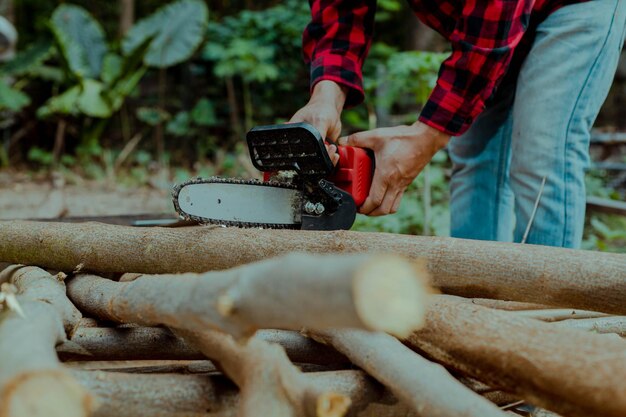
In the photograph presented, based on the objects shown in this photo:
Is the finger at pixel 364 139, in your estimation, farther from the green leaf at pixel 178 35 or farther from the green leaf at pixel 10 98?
the green leaf at pixel 10 98

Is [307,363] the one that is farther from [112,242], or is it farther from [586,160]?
[586,160]

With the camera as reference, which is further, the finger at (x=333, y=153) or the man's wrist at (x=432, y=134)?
the man's wrist at (x=432, y=134)

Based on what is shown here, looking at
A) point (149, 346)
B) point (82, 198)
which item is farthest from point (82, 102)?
point (149, 346)

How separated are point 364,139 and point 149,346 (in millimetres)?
1035

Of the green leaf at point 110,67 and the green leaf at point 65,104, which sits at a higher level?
the green leaf at point 110,67

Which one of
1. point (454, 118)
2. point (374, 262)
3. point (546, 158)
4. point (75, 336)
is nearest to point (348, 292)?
point (374, 262)

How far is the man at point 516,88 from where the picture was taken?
190 cm

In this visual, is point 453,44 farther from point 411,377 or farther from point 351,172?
point 411,377

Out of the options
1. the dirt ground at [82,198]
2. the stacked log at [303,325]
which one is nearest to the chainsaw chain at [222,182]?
the stacked log at [303,325]

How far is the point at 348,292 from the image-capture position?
0.69 m

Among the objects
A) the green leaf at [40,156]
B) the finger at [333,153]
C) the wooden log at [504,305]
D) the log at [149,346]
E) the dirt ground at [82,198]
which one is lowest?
the dirt ground at [82,198]

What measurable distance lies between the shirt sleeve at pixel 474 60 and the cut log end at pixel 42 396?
1484mm

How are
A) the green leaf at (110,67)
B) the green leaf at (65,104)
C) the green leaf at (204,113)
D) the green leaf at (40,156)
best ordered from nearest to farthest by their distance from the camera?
the green leaf at (65,104)
the green leaf at (110,67)
the green leaf at (40,156)
the green leaf at (204,113)

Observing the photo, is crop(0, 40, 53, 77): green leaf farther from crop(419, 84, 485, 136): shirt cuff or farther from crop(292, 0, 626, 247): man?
crop(419, 84, 485, 136): shirt cuff
